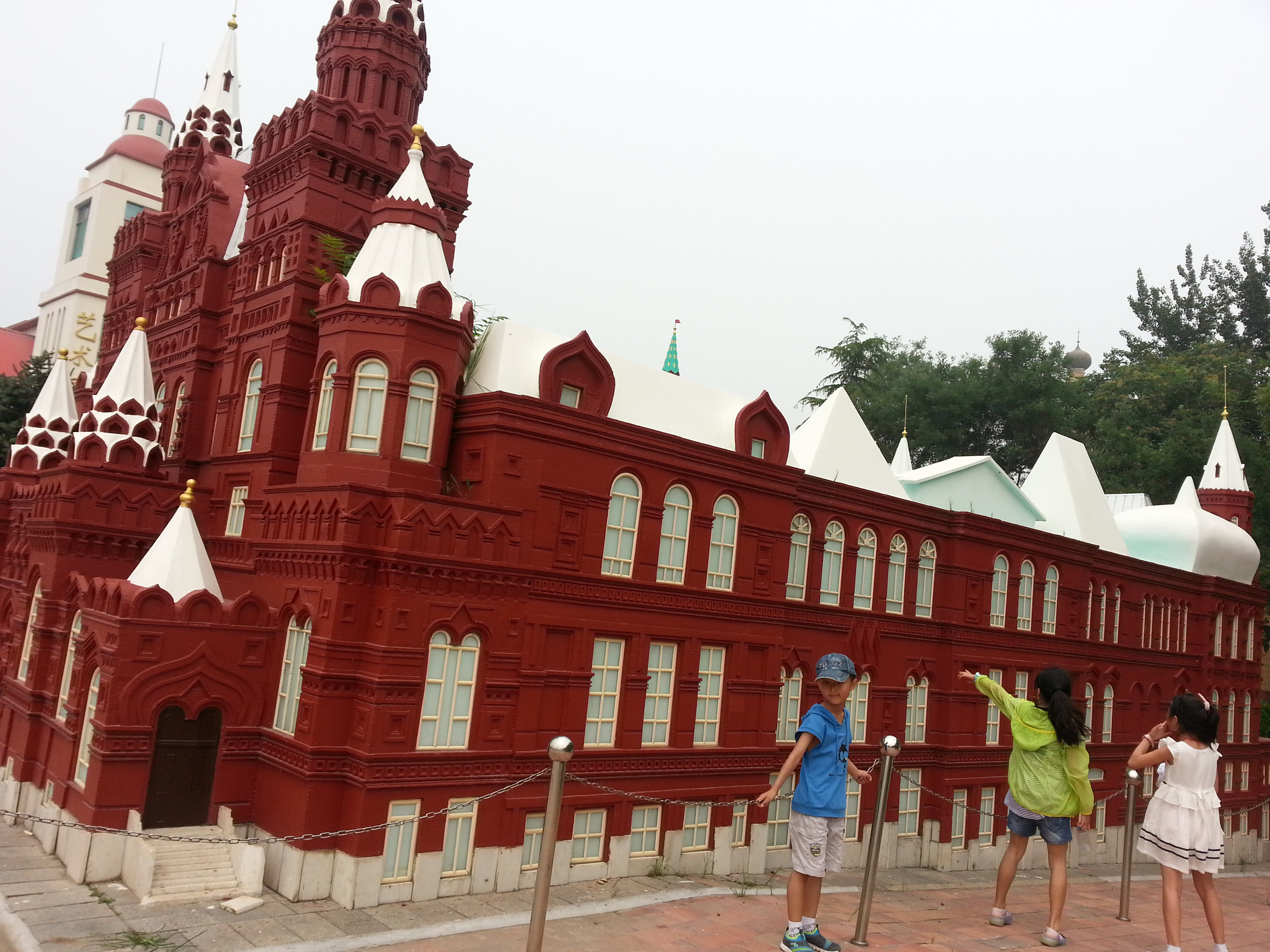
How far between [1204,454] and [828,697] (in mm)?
37255

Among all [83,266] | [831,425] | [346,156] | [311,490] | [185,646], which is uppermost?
[83,266]

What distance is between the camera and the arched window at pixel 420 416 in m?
14.6

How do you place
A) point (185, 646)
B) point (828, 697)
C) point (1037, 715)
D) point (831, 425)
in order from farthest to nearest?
point (831, 425) → point (185, 646) → point (1037, 715) → point (828, 697)

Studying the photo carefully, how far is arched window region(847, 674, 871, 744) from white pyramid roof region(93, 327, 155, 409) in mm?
14335

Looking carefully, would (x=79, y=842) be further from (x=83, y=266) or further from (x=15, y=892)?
(x=83, y=266)

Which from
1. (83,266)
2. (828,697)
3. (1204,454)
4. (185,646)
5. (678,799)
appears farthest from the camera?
(83,266)

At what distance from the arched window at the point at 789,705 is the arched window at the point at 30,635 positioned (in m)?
13.0

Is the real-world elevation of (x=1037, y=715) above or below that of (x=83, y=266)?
below

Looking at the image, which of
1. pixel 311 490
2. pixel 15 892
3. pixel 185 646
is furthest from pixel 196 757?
pixel 311 490

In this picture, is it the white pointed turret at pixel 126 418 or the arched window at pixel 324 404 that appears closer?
the arched window at pixel 324 404

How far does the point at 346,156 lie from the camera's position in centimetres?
1728

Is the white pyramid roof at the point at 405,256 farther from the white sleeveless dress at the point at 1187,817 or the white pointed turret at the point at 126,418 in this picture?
the white sleeveless dress at the point at 1187,817

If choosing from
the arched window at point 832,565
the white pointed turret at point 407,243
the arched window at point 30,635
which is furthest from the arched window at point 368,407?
the arched window at point 832,565

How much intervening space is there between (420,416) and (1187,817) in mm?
10653
